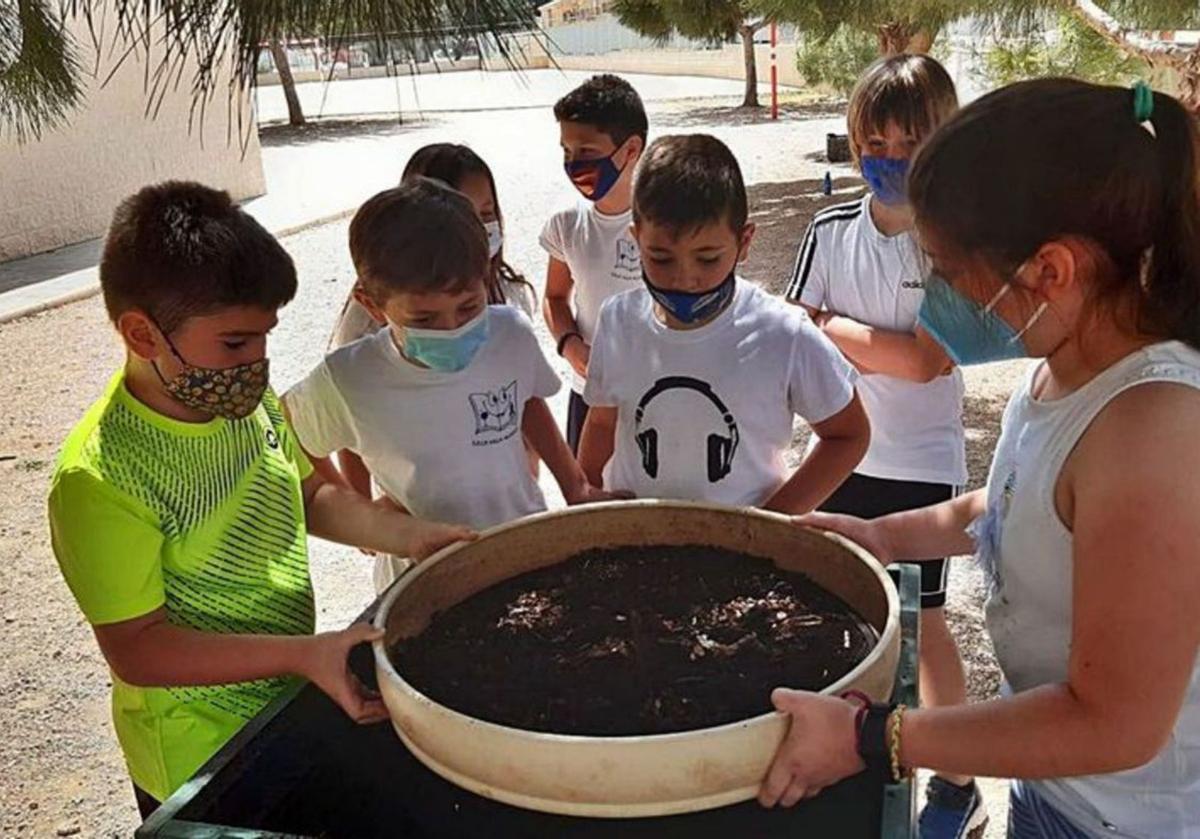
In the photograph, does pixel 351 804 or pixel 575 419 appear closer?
pixel 351 804

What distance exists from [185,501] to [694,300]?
0.72 meters

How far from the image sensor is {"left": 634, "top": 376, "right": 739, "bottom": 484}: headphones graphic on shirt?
159cm

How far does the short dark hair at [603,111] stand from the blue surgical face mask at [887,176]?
0.60 meters

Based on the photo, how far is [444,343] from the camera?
1562mm

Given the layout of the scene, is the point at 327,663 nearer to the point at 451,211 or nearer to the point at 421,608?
the point at 421,608

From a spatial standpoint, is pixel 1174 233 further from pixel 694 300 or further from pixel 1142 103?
pixel 694 300

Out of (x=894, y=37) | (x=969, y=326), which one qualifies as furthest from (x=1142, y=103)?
(x=894, y=37)

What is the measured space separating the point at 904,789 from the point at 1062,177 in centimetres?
49

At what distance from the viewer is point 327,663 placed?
1.03 meters

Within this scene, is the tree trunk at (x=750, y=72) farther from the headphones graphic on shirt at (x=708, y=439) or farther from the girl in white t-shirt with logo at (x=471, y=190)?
the headphones graphic on shirt at (x=708, y=439)

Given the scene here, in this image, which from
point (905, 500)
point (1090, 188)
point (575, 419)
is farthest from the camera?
point (575, 419)

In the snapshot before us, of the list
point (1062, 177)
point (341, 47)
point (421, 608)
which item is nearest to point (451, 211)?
point (341, 47)

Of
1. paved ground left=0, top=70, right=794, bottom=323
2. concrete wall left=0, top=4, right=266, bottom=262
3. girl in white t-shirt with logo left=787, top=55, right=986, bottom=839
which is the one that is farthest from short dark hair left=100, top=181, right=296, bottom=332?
concrete wall left=0, top=4, right=266, bottom=262

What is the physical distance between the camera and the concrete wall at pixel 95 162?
29.1ft
